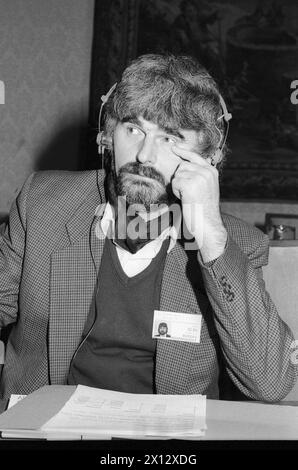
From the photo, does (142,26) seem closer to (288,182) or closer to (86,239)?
(288,182)

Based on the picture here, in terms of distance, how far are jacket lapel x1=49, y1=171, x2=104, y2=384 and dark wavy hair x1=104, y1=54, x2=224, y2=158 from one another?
1.12 ft

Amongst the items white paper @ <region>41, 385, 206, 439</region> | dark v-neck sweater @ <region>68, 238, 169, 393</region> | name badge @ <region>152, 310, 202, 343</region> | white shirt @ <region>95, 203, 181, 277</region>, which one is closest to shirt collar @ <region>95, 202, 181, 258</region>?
white shirt @ <region>95, 203, 181, 277</region>

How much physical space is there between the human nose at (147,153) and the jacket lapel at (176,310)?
27cm

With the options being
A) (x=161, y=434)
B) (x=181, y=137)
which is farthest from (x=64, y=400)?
(x=181, y=137)

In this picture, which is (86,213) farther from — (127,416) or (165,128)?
(127,416)

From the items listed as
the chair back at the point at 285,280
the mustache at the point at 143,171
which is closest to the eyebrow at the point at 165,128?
the mustache at the point at 143,171

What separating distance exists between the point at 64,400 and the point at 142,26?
3360 millimetres

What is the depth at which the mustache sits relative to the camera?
1804 mm

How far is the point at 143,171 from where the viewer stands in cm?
181

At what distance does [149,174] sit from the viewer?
1.80 m

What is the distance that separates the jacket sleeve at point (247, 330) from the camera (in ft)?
5.24

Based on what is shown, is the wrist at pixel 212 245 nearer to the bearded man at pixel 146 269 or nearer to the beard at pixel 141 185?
the bearded man at pixel 146 269

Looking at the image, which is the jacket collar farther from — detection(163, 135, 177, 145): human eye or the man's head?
detection(163, 135, 177, 145): human eye

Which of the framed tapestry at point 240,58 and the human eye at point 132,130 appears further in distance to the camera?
the framed tapestry at point 240,58
